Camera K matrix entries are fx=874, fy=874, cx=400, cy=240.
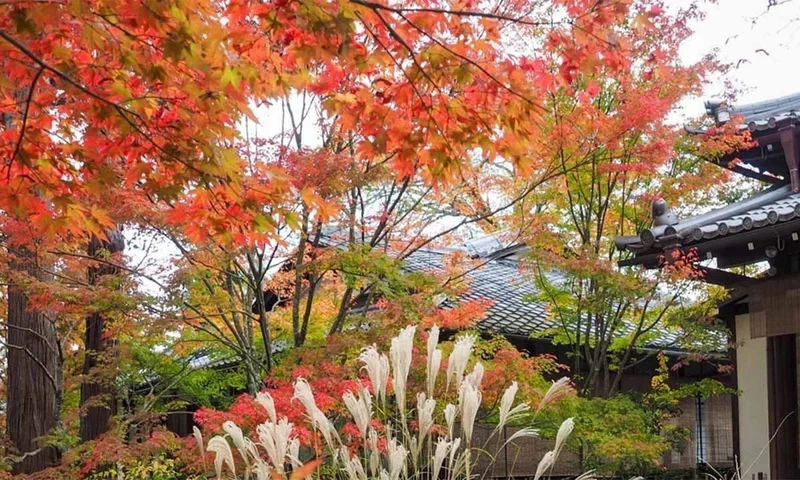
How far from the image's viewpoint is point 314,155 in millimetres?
6652

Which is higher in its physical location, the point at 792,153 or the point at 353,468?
the point at 792,153

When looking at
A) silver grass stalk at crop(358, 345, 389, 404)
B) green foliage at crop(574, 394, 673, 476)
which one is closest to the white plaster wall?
green foliage at crop(574, 394, 673, 476)

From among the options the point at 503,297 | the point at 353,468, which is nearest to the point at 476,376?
the point at 353,468

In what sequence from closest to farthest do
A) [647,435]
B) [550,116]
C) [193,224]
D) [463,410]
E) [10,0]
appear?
[10,0], [463,410], [193,224], [647,435], [550,116]

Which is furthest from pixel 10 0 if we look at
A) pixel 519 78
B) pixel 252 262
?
pixel 252 262

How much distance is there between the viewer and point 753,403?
25.0 ft

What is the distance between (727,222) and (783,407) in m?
1.76

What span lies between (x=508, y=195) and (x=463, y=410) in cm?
610

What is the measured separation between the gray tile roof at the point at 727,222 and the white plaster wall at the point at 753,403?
1.81 m

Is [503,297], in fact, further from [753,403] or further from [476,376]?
[476,376]

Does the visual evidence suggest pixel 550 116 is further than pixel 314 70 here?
Yes

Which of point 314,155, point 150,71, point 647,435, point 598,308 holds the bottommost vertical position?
point 647,435

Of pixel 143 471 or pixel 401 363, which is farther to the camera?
pixel 143 471

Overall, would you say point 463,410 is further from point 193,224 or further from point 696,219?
point 696,219
